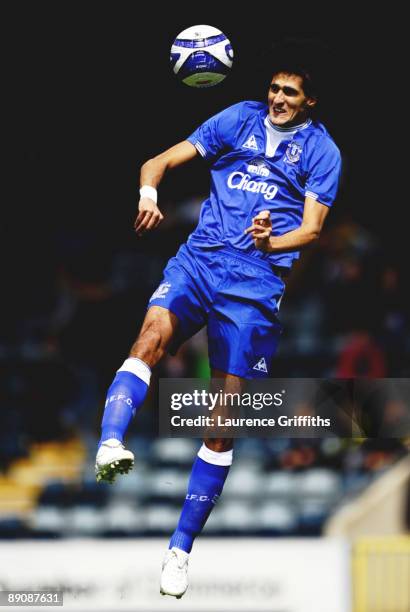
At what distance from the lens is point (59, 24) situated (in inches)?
415

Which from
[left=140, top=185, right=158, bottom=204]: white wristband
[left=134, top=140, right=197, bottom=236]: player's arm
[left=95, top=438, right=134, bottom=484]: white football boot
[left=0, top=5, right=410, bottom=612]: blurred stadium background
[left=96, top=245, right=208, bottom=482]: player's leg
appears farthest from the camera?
[left=0, top=5, right=410, bottom=612]: blurred stadium background

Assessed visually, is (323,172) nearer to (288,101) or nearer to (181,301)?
(288,101)

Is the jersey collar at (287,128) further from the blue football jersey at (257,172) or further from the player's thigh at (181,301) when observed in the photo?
the player's thigh at (181,301)

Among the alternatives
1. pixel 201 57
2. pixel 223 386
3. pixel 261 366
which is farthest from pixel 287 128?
pixel 223 386

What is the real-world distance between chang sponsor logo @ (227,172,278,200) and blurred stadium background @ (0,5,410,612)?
3568 millimetres

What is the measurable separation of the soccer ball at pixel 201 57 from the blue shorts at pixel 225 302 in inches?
30.9

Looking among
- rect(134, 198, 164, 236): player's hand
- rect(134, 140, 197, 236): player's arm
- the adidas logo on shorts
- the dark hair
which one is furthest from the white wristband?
the adidas logo on shorts

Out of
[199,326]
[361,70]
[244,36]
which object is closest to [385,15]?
[361,70]

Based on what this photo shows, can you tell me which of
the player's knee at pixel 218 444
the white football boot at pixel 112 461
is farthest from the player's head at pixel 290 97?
the white football boot at pixel 112 461

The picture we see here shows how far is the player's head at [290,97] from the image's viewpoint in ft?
20.1

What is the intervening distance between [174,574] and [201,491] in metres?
0.41

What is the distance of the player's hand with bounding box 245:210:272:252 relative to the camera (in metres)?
5.74

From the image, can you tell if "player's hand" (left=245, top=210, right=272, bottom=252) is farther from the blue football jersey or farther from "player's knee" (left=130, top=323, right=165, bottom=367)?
"player's knee" (left=130, top=323, right=165, bottom=367)

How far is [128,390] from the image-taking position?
19.5ft
